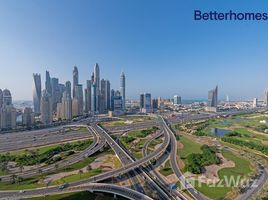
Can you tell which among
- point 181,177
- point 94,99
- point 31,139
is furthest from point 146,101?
point 181,177

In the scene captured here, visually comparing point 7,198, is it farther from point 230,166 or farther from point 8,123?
point 8,123

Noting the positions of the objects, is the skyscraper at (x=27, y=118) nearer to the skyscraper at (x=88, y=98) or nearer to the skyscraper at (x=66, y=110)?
the skyscraper at (x=66, y=110)

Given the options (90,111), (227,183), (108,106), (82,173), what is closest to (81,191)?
(82,173)

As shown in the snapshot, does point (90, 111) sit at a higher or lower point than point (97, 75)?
lower

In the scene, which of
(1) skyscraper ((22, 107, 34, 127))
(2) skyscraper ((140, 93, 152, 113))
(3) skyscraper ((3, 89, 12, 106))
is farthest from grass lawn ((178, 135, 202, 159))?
(3) skyscraper ((3, 89, 12, 106))

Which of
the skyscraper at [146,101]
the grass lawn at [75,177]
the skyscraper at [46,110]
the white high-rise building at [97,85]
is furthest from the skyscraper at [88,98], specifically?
the grass lawn at [75,177]

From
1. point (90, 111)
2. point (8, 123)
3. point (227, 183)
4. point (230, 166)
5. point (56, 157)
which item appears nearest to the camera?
point (227, 183)
